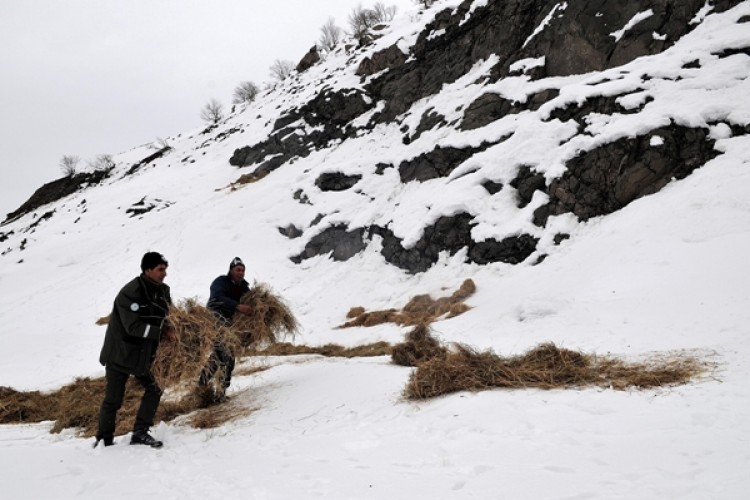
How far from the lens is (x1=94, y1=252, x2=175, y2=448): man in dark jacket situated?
447 centimetres

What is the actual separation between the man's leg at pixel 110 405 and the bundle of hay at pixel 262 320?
1562 mm

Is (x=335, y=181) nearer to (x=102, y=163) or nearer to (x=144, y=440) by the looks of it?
(x=144, y=440)

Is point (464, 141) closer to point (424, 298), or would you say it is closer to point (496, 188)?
point (496, 188)

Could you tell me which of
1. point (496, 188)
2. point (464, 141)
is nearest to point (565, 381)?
point (496, 188)

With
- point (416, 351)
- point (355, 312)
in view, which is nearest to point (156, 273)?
point (416, 351)

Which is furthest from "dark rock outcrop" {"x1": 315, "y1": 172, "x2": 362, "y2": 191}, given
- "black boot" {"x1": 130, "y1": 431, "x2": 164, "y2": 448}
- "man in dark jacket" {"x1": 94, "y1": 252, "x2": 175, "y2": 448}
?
"black boot" {"x1": 130, "y1": 431, "x2": 164, "y2": 448}

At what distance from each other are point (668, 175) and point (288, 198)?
56.0 ft

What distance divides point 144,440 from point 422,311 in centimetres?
792

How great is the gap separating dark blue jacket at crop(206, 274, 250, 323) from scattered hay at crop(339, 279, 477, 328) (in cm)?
515

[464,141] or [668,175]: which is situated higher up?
[464,141]

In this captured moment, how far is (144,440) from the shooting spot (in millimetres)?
4445

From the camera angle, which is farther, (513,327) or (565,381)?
(513,327)

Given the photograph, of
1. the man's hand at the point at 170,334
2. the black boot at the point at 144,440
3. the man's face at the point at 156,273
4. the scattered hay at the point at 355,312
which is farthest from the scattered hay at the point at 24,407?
the scattered hay at the point at 355,312

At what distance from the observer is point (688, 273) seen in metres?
7.17
